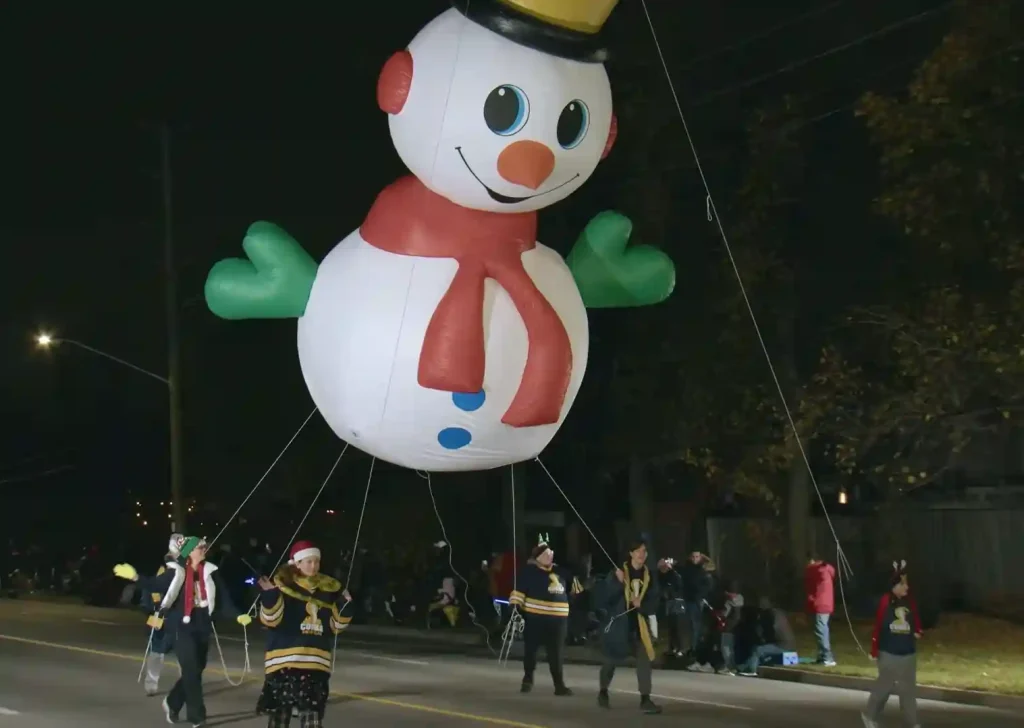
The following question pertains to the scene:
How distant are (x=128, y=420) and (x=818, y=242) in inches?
1173

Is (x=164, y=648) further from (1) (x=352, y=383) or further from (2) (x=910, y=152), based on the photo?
(2) (x=910, y=152)

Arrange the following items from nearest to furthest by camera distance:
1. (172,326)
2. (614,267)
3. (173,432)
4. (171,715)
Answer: (614,267)
(171,715)
(172,326)
(173,432)

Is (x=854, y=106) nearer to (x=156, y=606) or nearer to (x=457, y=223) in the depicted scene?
(x=156, y=606)

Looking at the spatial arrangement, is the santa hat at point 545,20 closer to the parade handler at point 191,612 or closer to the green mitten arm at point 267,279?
the green mitten arm at point 267,279

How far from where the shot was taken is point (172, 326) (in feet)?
74.5

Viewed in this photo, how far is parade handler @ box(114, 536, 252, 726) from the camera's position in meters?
11.5

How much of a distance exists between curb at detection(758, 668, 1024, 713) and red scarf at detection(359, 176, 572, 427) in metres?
9.40

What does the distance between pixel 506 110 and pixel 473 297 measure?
2.49 feet

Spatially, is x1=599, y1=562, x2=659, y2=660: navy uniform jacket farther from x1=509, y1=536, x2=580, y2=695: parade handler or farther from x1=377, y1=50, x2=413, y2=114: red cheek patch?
x1=377, y1=50, x2=413, y2=114: red cheek patch

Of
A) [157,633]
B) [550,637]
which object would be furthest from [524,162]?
[157,633]

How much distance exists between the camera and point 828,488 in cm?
3141

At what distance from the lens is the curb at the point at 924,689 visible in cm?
1394

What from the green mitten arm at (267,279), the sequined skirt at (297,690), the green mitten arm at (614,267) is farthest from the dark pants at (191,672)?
the green mitten arm at (614,267)

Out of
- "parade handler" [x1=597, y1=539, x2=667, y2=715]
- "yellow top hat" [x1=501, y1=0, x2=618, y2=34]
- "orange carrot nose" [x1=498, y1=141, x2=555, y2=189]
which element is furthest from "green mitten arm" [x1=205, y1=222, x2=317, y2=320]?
"parade handler" [x1=597, y1=539, x2=667, y2=715]
